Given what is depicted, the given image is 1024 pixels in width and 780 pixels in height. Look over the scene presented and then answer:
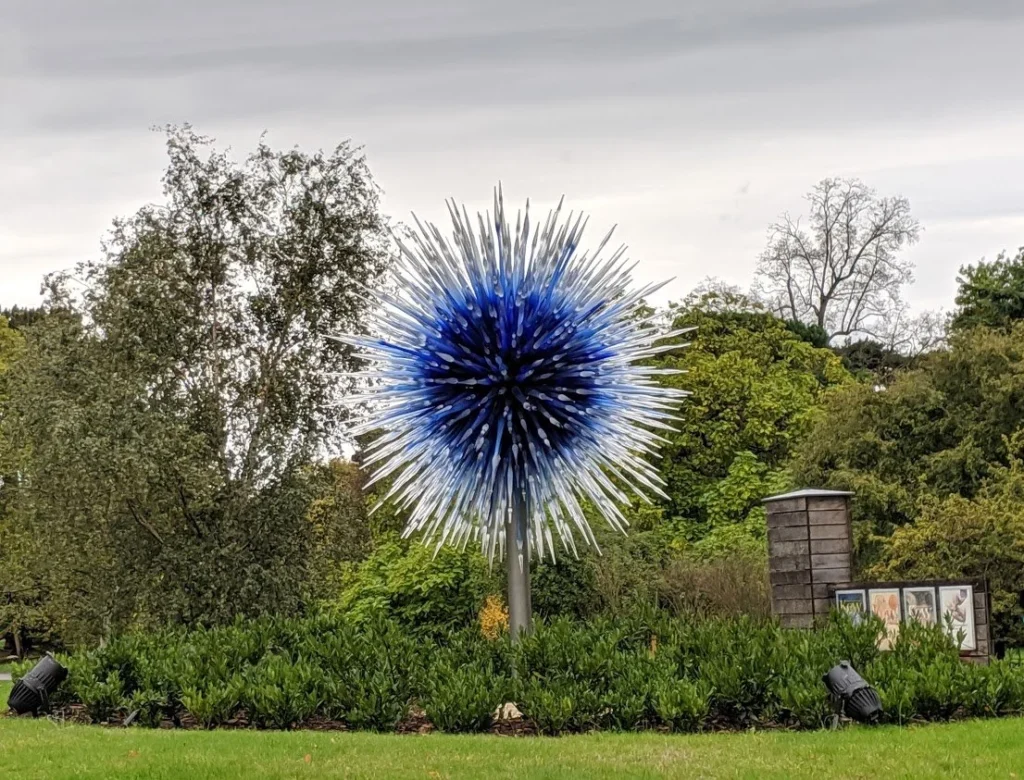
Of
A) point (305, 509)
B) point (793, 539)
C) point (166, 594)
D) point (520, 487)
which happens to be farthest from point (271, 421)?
point (520, 487)

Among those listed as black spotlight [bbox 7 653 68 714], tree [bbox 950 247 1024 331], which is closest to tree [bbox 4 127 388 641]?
black spotlight [bbox 7 653 68 714]

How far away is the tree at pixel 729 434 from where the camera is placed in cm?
4169

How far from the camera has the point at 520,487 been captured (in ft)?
42.8

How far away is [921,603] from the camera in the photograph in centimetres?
1591

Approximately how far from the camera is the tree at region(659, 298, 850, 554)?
1641 inches

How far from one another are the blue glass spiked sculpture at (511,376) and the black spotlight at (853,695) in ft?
7.79

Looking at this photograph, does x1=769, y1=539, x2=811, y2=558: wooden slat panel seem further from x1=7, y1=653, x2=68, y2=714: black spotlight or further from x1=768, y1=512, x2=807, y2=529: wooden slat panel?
x1=7, y1=653, x2=68, y2=714: black spotlight

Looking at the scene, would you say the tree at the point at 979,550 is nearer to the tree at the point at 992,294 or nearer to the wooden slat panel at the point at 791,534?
the wooden slat panel at the point at 791,534

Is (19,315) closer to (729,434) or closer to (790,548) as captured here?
(729,434)

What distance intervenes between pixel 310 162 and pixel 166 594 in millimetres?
9530

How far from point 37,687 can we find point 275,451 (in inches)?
493

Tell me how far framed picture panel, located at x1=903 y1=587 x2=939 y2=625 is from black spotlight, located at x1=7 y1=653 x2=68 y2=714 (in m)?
9.71

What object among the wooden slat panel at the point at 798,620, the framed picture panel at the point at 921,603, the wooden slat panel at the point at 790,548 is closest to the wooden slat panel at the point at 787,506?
the wooden slat panel at the point at 790,548

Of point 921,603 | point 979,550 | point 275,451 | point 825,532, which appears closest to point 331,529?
point 275,451
